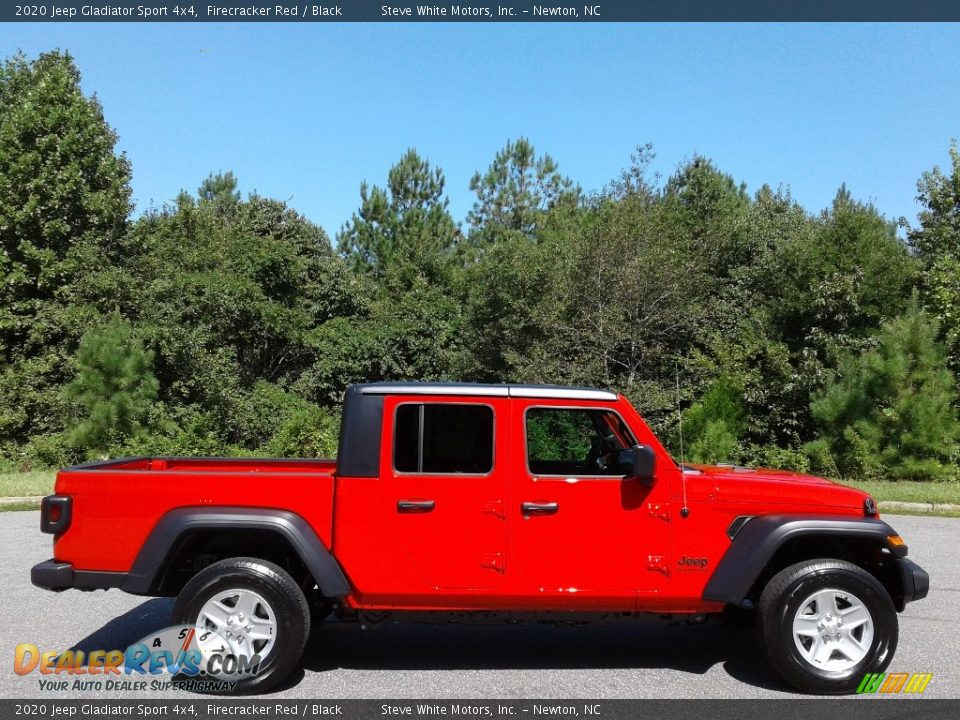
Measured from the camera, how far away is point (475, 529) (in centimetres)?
519

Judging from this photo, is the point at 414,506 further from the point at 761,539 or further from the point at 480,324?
the point at 480,324

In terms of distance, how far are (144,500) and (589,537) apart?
268 cm

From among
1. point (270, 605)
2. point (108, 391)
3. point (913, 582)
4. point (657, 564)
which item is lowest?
point (270, 605)

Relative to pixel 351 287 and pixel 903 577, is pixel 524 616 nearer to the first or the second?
pixel 903 577

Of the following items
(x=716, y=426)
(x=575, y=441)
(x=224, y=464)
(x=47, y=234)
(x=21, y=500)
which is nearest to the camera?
(x=575, y=441)

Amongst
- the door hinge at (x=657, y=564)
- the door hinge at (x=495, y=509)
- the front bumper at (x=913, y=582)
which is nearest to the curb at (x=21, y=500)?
the door hinge at (x=495, y=509)

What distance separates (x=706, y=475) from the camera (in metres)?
5.44

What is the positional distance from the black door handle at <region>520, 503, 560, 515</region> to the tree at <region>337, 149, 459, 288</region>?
36.7 metres

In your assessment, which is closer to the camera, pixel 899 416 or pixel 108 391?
pixel 899 416

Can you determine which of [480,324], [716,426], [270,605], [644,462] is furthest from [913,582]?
[480,324]

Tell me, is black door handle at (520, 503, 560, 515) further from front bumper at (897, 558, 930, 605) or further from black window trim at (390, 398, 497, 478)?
front bumper at (897, 558, 930, 605)

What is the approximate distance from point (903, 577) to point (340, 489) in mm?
3501

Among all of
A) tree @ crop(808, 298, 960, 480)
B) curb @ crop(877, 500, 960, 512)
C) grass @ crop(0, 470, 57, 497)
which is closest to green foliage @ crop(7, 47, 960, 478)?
tree @ crop(808, 298, 960, 480)

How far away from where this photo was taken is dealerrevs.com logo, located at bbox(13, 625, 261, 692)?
5.09m
